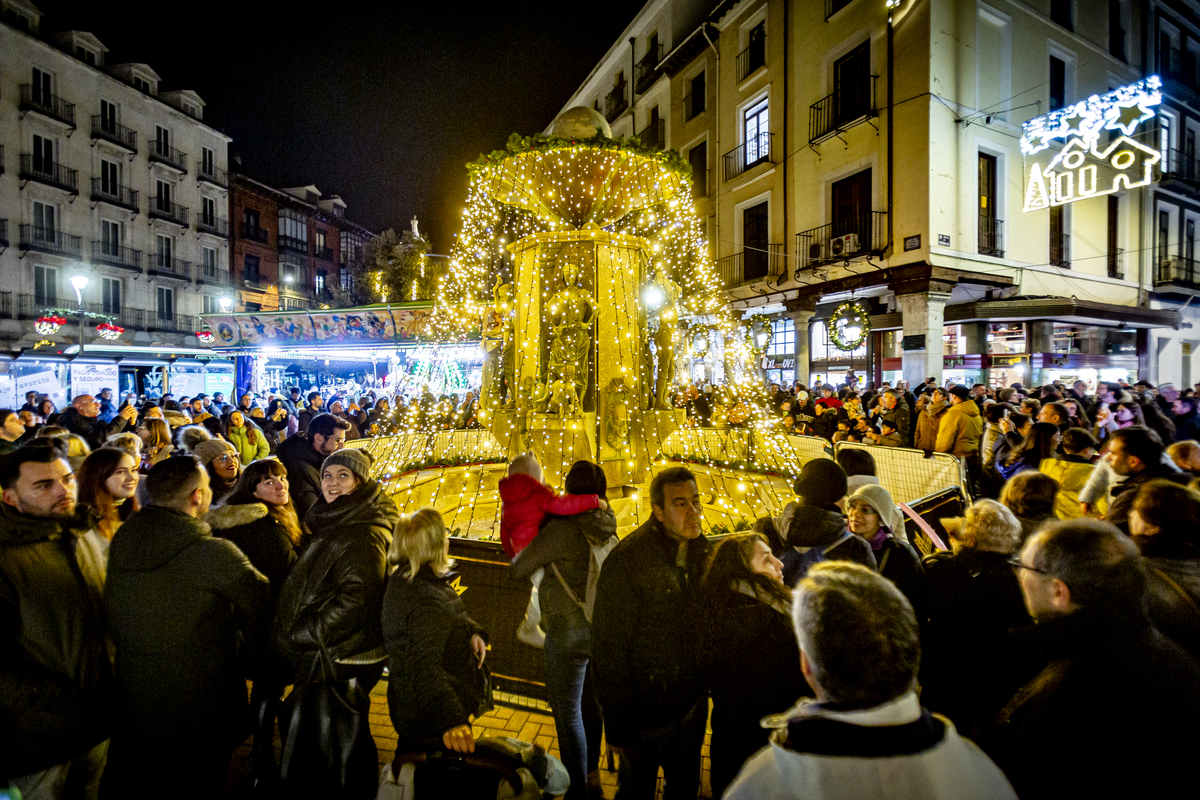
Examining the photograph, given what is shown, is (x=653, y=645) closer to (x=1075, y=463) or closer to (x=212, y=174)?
(x=1075, y=463)

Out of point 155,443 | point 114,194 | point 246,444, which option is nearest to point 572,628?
point 155,443

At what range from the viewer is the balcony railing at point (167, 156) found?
30344mm

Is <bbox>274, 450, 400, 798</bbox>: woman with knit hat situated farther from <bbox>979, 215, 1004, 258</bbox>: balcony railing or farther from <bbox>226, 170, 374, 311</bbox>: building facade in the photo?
<bbox>226, 170, 374, 311</bbox>: building facade

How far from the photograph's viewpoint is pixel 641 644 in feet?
7.86

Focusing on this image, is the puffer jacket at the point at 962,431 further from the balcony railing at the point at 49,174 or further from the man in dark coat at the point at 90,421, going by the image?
the balcony railing at the point at 49,174

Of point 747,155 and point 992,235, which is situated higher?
point 747,155

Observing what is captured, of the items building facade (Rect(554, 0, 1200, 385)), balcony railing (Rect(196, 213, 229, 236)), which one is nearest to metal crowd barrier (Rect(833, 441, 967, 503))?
building facade (Rect(554, 0, 1200, 385))

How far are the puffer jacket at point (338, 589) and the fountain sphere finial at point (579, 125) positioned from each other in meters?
5.57

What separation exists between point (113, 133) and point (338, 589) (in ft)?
125

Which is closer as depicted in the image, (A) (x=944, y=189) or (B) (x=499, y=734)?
(B) (x=499, y=734)

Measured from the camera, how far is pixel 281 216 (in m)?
40.0

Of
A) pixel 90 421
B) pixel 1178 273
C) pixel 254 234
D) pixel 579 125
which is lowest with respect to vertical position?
pixel 90 421

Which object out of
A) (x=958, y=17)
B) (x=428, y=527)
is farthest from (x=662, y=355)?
(x=958, y=17)

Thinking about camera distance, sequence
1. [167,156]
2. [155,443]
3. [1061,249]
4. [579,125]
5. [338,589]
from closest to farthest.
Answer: [338,589] → [155,443] → [579,125] → [1061,249] → [167,156]
